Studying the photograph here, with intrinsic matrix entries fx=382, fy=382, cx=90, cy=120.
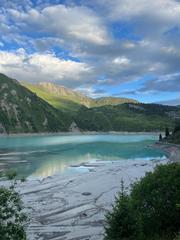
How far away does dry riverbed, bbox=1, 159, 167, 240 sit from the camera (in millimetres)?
29906

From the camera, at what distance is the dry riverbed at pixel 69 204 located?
29.9 m

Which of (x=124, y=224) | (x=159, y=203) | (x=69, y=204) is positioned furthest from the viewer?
(x=69, y=204)

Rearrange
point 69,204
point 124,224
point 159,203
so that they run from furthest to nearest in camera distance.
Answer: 1. point 69,204
2. point 159,203
3. point 124,224

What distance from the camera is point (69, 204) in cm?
4041

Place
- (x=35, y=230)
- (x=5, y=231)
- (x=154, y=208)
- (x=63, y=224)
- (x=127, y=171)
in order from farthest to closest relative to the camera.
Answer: (x=127, y=171) < (x=63, y=224) < (x=35, y=230) < (x=154, y=208) < (x=5, y=231)

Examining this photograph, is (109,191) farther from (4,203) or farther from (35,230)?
(4,203)

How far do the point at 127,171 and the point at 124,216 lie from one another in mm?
51157

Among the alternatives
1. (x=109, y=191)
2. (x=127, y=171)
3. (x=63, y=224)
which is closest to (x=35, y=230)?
(x=63, y=224)

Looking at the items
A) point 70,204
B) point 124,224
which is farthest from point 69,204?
point 124,224

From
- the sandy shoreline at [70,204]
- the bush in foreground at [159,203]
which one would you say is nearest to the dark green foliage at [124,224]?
the bush in foreground at [159,203]

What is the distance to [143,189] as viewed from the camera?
24297 mm

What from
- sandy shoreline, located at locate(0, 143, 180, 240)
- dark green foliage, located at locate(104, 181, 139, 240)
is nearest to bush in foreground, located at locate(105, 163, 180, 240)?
dark green foliage, located at locate(104, 181, 139, 240)

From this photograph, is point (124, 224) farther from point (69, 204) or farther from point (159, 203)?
point (69, 204)

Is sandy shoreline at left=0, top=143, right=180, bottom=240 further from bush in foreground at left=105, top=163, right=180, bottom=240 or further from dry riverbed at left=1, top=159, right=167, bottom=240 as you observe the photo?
bush in foreground at left=105, top=163, right=180, bottom=240
